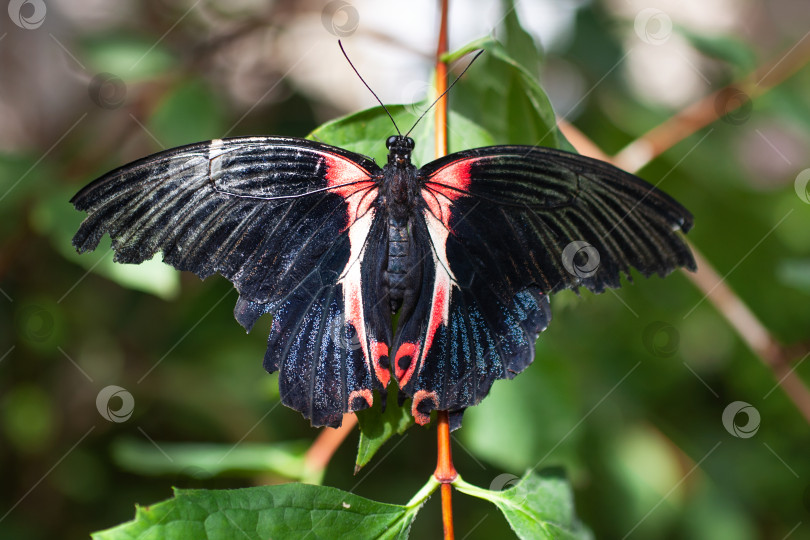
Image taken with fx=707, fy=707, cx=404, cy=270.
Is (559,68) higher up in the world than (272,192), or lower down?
higher up

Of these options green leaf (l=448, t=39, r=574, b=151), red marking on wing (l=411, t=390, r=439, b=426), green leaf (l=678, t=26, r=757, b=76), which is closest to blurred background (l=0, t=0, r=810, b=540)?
green leaf (l=678, t=26, r=757, b=76)

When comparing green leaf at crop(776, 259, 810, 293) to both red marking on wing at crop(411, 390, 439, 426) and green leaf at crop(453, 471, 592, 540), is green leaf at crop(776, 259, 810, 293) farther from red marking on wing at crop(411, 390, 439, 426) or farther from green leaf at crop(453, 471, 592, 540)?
red marking on wing at crop(411, 390, 439, 426)

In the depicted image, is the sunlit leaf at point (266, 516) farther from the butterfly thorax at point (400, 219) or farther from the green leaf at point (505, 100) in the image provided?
the green leaf at point (505, 100)

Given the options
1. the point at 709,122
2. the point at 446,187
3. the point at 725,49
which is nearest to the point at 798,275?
the point at 709,122

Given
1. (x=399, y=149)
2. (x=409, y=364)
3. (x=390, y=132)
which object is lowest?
(x=409, y=364)

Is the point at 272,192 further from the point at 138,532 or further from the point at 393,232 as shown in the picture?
the point at 138,532

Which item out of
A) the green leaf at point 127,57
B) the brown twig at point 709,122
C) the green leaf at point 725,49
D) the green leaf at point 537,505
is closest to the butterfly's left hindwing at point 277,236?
the green leaf at point 537,505

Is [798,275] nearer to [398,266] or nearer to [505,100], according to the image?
[505,100]

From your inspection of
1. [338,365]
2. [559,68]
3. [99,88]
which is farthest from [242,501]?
[559,68]
